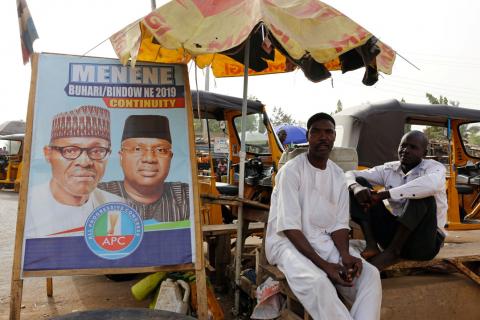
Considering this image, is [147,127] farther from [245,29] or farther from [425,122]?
[425,122]

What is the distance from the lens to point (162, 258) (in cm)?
289

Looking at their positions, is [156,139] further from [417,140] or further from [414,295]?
[414,295]

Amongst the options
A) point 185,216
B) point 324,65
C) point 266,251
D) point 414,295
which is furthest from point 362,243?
point 324,65

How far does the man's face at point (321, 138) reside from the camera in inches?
118

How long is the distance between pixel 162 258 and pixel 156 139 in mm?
874

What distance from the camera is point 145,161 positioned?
3.04 m

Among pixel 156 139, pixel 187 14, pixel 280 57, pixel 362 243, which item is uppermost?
pixel 280 57

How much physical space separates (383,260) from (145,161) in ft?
6.30

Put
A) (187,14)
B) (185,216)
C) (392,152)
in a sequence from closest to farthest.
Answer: (187,14)
(185,216)
(392,152)

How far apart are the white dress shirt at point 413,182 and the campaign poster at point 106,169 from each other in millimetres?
1491

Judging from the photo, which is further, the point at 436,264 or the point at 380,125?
the point at 380,125

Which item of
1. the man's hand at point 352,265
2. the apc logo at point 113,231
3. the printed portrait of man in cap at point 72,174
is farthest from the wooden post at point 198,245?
the man's hand at point 352,265

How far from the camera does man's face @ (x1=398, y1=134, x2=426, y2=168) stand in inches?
130

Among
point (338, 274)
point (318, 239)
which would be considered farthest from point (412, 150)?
point (338, 274)
